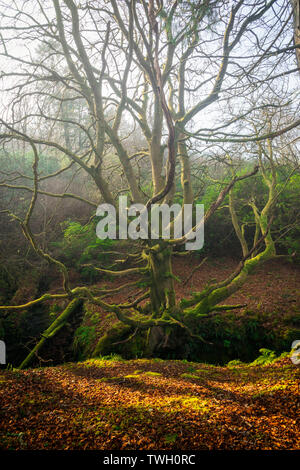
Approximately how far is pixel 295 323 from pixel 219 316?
1.60 meters

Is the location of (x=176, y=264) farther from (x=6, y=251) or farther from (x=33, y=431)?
(x=33, y=431)

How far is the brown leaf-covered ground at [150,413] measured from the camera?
1.58 m

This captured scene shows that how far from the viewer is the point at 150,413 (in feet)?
6.46

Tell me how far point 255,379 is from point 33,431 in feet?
8.01

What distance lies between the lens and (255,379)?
306 centimetres

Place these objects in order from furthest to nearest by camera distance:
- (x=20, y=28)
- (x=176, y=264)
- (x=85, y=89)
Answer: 1. (x=176, y=264)
2. (x=85, y=89)
3. (x=20, y=28)

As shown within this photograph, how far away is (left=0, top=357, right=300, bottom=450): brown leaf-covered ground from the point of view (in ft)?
5.19

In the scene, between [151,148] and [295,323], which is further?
[295,323]

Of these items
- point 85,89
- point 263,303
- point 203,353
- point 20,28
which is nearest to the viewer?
point 20,28

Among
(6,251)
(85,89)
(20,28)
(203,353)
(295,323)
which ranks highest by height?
(20,28)
